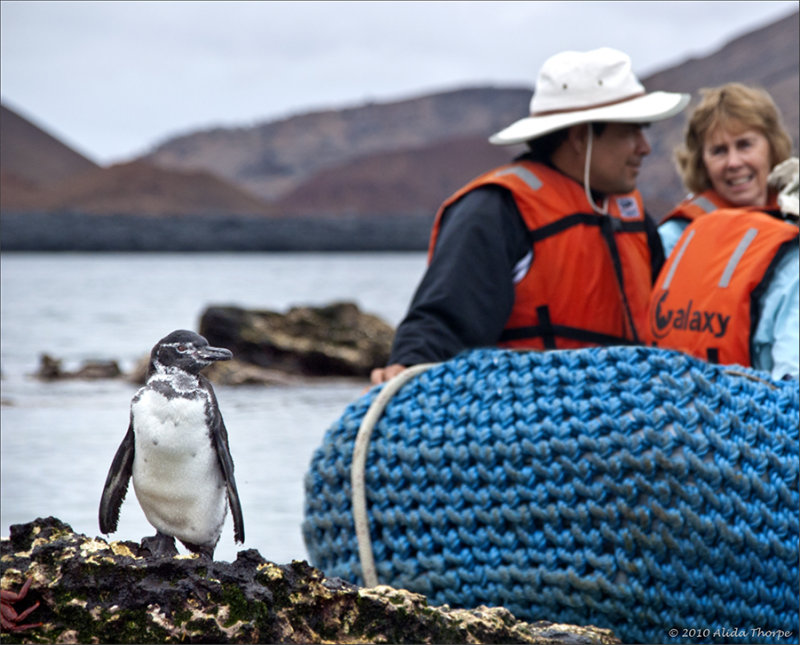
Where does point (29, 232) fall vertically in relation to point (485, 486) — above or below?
above

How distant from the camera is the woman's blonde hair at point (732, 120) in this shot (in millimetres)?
3971

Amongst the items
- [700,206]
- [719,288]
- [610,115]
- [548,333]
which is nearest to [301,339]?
[700,206]

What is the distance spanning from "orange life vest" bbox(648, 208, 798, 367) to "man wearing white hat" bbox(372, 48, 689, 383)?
0.67ft

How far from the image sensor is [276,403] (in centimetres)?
129

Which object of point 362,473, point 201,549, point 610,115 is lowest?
point 362,473

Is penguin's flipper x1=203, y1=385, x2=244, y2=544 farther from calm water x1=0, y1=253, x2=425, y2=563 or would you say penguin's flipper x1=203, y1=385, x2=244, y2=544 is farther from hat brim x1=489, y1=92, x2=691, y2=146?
hat brim x1=489, y1=92, x2=691, y2=146

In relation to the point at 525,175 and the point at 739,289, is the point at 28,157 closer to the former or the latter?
the point at 739,289

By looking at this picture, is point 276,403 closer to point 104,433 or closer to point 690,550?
point 104,433

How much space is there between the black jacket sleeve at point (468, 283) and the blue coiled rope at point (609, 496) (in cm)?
73

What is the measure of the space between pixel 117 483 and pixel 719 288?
102 inches

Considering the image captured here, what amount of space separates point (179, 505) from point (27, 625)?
247 millimetres

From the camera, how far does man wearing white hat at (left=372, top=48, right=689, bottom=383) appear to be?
343 cm

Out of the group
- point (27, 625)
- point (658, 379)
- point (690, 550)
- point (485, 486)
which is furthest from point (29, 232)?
point (27, 625)

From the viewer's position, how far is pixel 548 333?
11.6 ft
